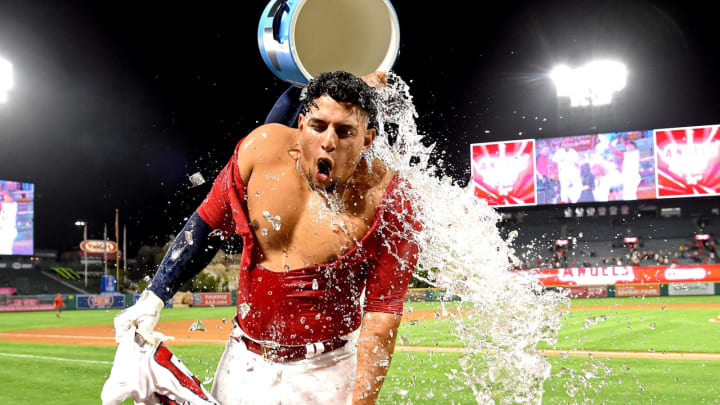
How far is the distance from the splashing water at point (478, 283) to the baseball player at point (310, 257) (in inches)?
23.8

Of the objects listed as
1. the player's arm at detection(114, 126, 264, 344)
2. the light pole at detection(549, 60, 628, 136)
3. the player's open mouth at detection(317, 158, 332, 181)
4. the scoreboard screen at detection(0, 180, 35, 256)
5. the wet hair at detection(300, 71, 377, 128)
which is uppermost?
the light pole at detection(549, 60, 628, 136)

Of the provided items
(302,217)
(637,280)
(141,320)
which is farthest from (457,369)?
(637,280)

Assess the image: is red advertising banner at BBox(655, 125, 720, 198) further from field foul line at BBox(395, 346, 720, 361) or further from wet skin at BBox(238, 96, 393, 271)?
wet skin at BBox(238, 96, 393, 271)

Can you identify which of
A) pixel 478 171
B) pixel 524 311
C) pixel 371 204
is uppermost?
pixel 478 171

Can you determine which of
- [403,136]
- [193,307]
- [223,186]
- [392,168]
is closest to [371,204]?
[392,168]

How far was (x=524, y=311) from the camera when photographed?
331cm

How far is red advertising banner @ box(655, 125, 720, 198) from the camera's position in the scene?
35000 mm

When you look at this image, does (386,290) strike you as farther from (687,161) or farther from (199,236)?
(687,161)

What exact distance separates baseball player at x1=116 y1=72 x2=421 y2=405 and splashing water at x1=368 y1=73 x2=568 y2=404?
0.61 metres

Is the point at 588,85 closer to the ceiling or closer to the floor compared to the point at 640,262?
closer to the ceiling

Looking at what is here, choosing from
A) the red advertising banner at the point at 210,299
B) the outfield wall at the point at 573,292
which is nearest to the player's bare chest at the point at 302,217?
the outfield wall at the point at 573,292

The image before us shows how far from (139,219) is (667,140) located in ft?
133

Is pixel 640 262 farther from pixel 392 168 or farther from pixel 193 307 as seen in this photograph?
pixel 392 168

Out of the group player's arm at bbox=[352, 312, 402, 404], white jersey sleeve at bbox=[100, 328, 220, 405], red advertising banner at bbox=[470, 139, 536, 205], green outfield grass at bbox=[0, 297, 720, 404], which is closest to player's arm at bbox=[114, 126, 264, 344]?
white jersey sleeve at bbox=[100, 328, 220, 405]
